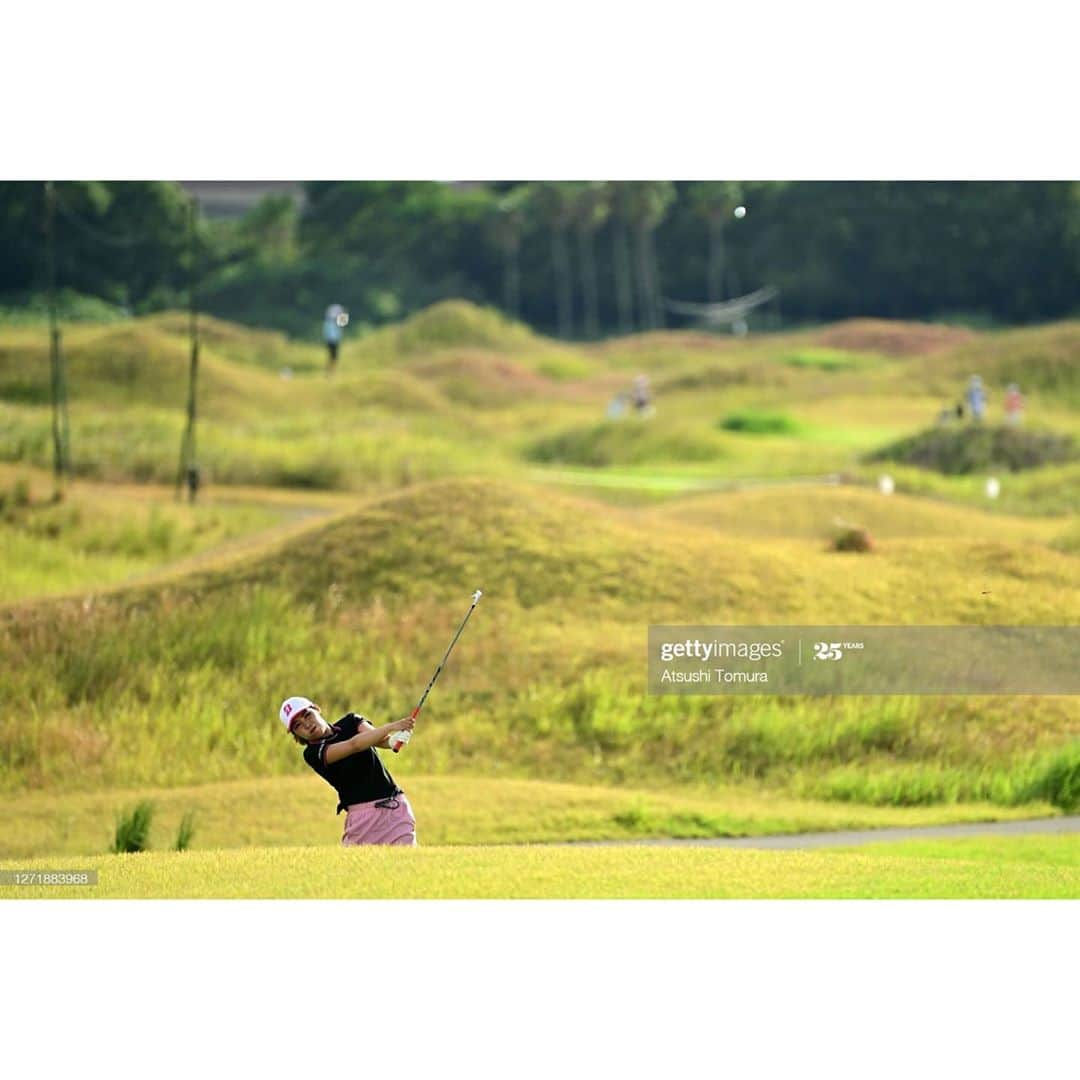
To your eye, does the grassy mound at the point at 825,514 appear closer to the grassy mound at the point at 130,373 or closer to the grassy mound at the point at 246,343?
the grassy mound at the point at 246,343

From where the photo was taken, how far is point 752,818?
13.4 meters

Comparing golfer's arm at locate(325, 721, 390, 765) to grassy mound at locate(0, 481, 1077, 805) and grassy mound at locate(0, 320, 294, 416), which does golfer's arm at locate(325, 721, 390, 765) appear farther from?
grassy mound at locate(0, 320, 294, 416)

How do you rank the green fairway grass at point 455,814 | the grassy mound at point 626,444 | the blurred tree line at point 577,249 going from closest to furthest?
the green fairway grass at point 455,814, the blurred tree line at point 577,249, the grassy mound at point 626,444

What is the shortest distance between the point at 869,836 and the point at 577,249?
13.5ft

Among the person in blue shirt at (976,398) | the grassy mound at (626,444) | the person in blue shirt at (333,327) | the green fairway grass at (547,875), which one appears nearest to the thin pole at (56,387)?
the person in blue shirt at (333,327)

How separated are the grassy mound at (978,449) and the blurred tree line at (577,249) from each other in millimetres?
738

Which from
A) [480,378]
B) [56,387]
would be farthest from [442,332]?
[56,387]

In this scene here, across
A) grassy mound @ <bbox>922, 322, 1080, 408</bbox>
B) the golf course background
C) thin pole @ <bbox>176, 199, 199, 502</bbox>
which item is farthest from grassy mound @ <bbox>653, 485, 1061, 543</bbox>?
thin pole @ <bbox>176, 199, 199, 502</bbox>

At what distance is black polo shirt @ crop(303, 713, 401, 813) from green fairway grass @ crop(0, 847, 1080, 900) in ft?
1.06

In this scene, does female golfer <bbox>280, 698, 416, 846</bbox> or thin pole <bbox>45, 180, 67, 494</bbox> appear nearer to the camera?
female golfer <bbox>280, 698, 416, 846</bbox>

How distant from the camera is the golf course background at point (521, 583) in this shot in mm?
13195

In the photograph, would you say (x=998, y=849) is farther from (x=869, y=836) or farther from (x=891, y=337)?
(x=891, y=337)

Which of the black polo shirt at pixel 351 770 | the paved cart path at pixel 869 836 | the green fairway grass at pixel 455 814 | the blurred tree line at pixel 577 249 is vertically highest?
the blurred tree line at pixel 577 249

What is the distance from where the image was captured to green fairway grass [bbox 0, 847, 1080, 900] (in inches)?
489
